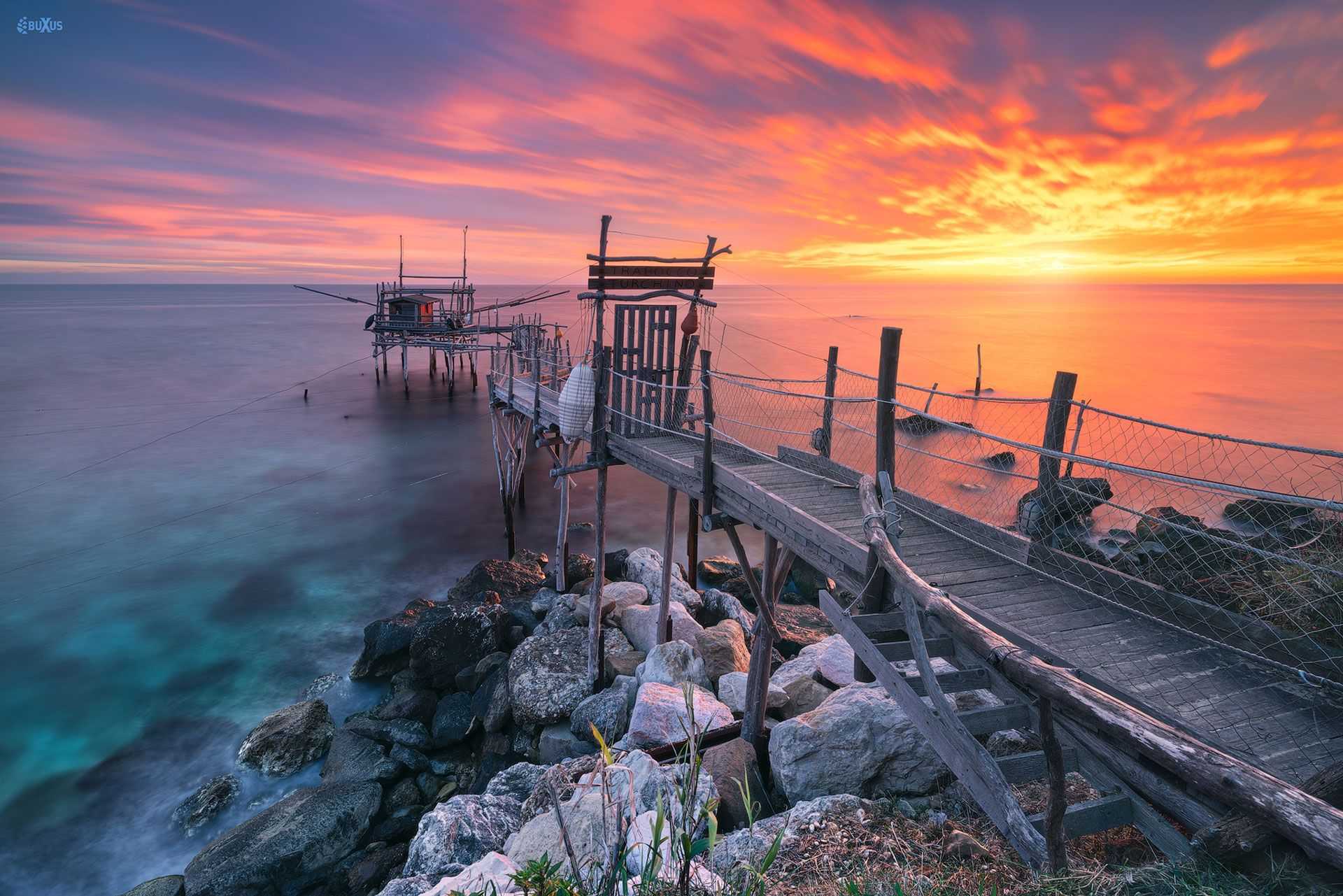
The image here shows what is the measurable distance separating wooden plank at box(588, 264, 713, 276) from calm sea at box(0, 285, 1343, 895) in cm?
793

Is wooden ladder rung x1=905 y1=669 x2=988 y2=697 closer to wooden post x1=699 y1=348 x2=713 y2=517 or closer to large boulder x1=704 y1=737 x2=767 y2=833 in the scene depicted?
large boulder x1=704 y1=737 x2=767 y2=833

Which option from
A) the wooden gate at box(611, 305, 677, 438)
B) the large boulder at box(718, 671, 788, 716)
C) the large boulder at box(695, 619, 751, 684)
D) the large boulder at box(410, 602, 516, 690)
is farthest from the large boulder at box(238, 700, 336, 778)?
the wooden gate at box(611, 305, 677, 438)

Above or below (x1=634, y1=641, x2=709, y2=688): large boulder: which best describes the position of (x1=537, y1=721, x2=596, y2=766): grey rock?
below

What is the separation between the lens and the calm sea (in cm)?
962

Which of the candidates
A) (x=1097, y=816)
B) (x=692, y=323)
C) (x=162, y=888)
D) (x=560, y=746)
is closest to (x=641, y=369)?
(x=692, y=323)

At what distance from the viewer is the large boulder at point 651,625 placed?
34.2 ft

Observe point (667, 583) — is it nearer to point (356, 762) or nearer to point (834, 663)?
point (834, 663)

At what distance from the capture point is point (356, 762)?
891 cm

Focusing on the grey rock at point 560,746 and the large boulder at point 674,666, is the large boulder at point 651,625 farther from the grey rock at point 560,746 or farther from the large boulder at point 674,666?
the grey rock at point 560,746

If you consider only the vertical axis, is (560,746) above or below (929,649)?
below

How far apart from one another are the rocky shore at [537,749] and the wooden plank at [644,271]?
5152 millimetres

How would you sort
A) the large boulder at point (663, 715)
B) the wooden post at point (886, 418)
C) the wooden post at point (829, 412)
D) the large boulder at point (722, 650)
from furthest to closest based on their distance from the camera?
the large boulder at point (722, 650) → the wooden post at point (829, 412) → the large boulder at point (663, 715) → the wooden post at point (886, 418)

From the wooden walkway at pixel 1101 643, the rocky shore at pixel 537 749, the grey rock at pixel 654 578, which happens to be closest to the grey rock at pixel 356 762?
the rocky shore at pixel 537 749

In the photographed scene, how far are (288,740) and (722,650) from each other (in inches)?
249
